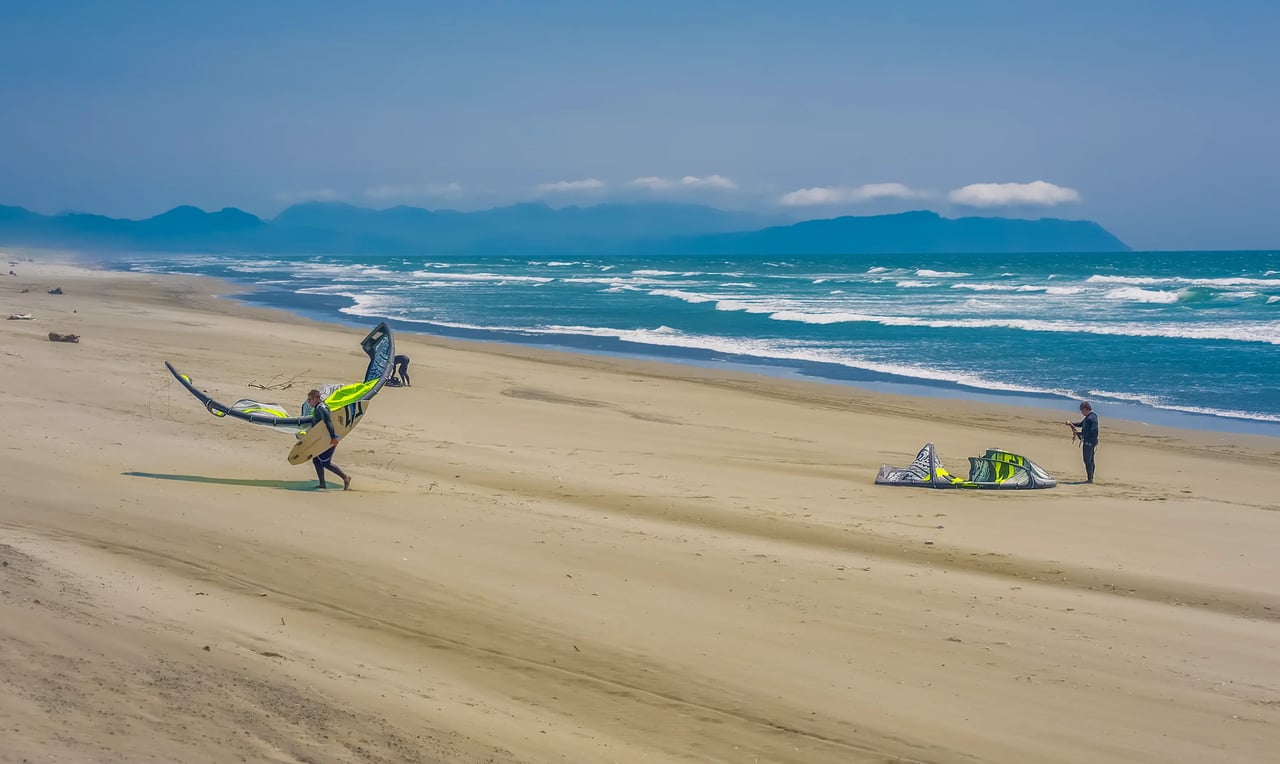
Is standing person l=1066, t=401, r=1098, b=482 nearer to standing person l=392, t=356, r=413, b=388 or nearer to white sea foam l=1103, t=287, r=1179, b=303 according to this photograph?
standing person l=392, t=356, r=413, b=388

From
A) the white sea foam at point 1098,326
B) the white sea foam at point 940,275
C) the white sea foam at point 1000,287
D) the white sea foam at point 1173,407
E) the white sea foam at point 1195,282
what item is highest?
the white sea foam at point 940,275

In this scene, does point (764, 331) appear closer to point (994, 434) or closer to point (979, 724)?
point (994, 434)

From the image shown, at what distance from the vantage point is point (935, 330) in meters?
36.2

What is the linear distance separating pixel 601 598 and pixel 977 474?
671 centimetres

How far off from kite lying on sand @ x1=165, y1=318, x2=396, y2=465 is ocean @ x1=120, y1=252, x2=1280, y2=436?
44.2 feet

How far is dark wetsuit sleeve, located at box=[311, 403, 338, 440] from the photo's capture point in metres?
10.8

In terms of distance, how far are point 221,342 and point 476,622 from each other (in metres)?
19.6

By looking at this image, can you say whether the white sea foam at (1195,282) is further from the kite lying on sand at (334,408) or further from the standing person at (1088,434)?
the kite lying on sand at (334,408)

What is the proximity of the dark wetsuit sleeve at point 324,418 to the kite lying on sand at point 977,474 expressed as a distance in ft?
21.6

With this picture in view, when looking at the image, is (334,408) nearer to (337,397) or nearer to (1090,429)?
(337,397)

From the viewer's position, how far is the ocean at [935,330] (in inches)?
891

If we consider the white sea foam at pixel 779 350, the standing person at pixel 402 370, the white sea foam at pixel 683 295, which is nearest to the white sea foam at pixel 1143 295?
the white sea foam at pixel 683 295

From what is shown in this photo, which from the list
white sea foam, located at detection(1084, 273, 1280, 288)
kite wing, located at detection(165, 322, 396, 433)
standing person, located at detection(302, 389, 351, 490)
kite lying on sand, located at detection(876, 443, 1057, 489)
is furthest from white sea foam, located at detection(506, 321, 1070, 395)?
white sea foam, located at detection(1084, 273, 1280, 288)

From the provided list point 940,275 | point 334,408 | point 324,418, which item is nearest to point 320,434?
point 324,418
